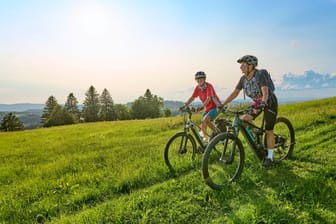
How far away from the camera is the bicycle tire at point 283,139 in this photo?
7.46 m

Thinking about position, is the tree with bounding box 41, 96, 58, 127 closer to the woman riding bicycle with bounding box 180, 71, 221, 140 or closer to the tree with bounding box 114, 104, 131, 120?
the tree with bounding box 114, 104, 131, 120

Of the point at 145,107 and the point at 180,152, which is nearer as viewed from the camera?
the point at 180,152

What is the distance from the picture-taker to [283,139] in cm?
746

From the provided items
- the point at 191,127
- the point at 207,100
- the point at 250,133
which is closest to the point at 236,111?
the point at 250,133

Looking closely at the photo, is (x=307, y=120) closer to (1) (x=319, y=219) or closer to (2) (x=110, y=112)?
(1) (x=319, y=219)

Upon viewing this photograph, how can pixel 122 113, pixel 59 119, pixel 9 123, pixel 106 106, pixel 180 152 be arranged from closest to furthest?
pixel 180 152, pixel 59 119, pixel 9 123, pixel 106 106, pixel 122 113

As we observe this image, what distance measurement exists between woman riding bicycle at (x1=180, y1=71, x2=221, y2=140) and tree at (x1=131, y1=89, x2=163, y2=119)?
2858 inches

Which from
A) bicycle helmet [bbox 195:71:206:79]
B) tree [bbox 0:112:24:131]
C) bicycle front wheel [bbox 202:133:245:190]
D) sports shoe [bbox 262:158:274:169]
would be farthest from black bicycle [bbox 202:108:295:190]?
tree [bbox 0:112:24:131]

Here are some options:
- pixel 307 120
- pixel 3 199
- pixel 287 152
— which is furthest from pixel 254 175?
pixel 307 120

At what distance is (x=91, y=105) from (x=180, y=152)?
77.7 m

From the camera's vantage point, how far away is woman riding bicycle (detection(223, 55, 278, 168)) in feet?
21.5

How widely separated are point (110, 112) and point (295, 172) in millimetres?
78163

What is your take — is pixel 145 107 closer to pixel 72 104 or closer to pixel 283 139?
pixel 72 104

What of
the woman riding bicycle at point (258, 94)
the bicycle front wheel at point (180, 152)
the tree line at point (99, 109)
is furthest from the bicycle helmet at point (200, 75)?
the tree line at point (99, 109)
